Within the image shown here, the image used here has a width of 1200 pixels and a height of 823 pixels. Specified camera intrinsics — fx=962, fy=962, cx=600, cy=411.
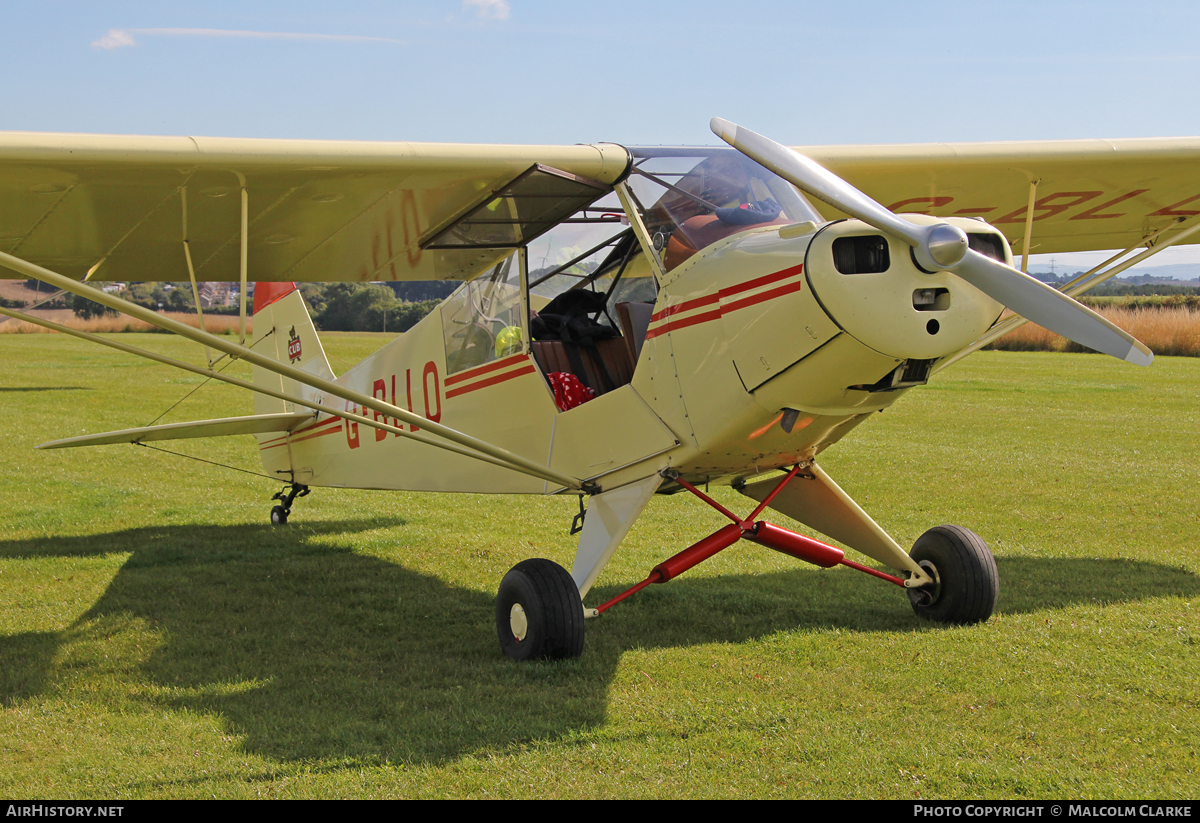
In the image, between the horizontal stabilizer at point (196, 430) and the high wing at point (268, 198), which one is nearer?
the high wing at point (268, 198)

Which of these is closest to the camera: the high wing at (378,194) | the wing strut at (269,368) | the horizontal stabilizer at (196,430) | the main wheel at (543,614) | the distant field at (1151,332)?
the wing strut at (269,368)

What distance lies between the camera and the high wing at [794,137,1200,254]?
612 centimetres

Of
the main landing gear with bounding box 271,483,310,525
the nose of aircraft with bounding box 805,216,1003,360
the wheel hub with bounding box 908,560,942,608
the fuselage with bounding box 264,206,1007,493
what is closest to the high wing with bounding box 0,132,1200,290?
the fuselage with bounding box 264,206,1007,493

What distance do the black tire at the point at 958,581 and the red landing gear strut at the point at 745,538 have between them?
24 cm

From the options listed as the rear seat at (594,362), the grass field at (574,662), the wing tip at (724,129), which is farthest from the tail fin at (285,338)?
the wing tip at (724,129)

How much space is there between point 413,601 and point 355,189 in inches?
103

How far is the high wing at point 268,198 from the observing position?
4734mm

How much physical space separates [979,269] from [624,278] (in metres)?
2.26

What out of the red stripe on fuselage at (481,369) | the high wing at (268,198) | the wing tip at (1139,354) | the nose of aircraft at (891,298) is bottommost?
the wing tip at (1139,354)

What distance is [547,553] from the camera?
25.3 ft

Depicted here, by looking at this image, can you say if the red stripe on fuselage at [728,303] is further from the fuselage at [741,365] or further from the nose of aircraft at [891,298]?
the nose of aircraft at [891,298]

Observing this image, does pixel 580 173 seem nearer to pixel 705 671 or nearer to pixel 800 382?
pixel 800 382

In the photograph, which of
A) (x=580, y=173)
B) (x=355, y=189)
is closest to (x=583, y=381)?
(x=580, y=173)

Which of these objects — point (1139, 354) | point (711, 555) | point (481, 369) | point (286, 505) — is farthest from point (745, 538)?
point (286, 505)
